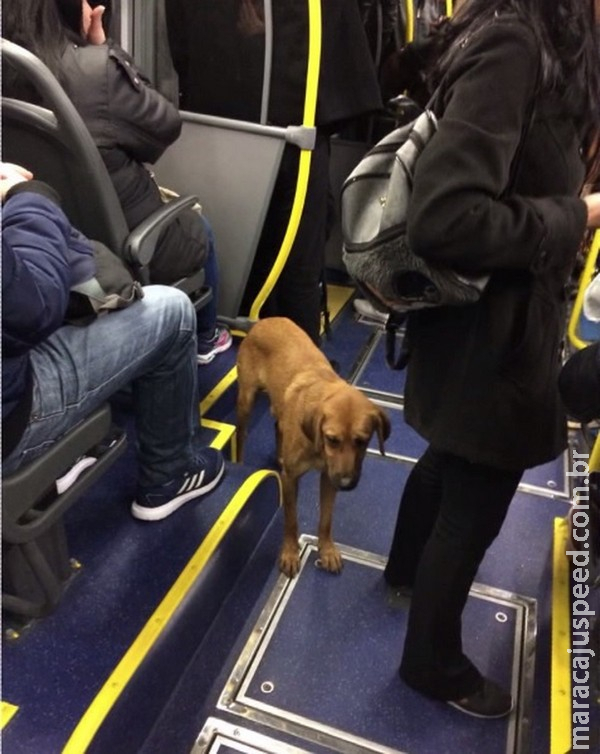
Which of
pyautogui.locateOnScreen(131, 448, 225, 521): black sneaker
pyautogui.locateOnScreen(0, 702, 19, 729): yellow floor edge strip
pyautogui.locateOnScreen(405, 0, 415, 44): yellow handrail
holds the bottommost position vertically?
pyautogui.locateOnScreen(0, 702, 19, 729): yellow floor edge strip

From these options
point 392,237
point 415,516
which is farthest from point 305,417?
point 392,237

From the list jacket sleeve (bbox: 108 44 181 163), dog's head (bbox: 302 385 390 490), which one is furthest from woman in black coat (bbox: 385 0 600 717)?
jacket sleeve (bbox: 108 44 181 163)

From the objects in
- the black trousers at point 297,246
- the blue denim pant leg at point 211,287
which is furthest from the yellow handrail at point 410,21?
the blue denim pant leg at point 211,287

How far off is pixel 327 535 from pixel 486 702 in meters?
0.66

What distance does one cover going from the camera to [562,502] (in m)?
2.49

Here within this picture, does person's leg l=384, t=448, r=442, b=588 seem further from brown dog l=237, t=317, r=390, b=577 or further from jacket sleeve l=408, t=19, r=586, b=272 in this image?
jacket sleeve l=408, t=19, r=586, b=272

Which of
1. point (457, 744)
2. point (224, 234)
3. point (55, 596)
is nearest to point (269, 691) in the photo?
point (457, 744)

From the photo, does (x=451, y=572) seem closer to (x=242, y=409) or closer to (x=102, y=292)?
(x=102, y=292)

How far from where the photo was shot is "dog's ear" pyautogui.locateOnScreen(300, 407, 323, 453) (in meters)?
1.88

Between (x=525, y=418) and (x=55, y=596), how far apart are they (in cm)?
112

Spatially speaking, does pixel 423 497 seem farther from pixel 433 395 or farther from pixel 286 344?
pixel 286 344

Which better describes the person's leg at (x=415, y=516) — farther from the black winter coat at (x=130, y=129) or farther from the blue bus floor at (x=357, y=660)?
the black winter coat at (x=130, y=129)

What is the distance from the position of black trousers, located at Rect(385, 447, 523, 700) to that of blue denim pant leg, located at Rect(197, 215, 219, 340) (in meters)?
1.15

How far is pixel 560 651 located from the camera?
67.1 inches
